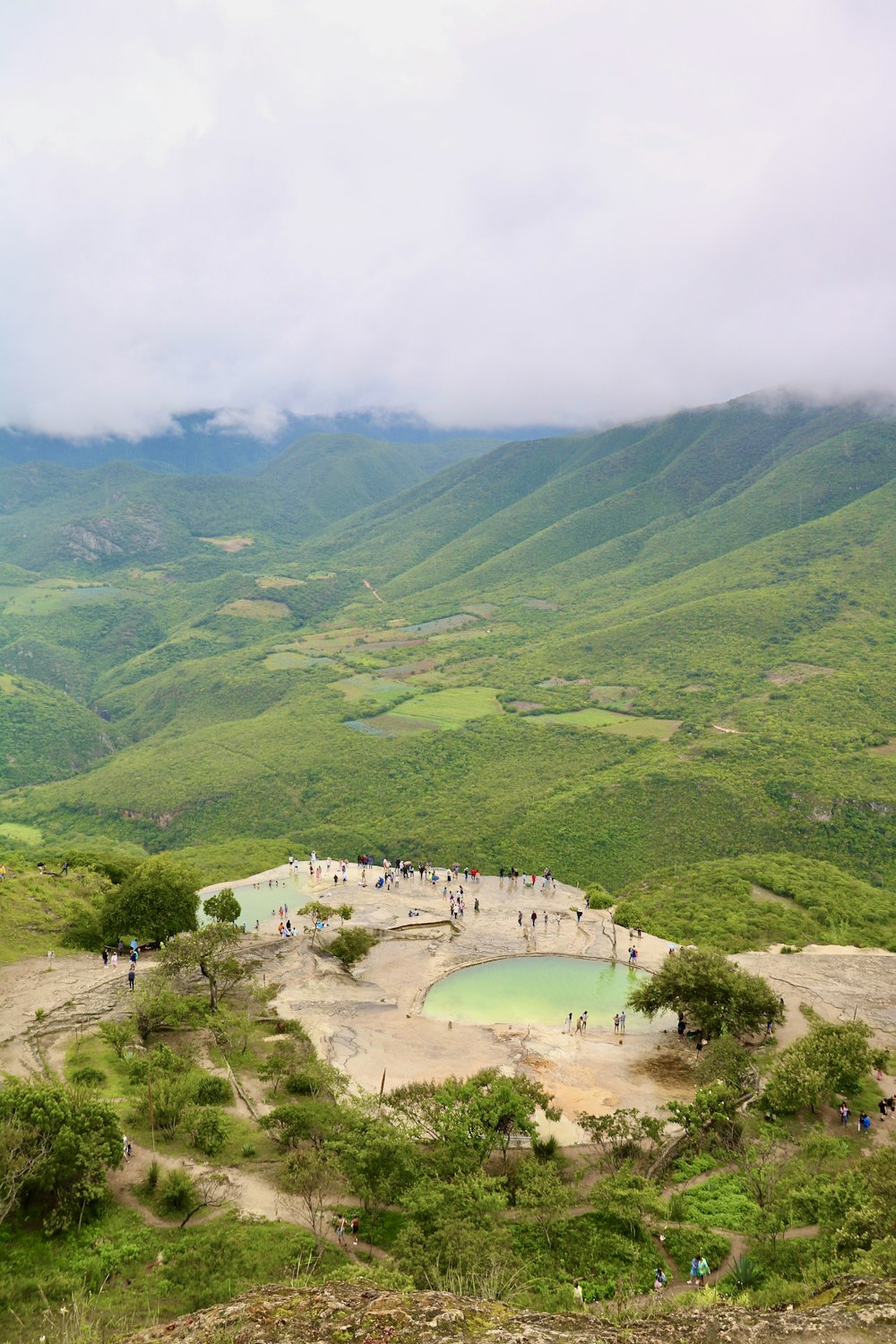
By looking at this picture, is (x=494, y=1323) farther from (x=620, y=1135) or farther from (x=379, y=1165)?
(x=620, y=1135)

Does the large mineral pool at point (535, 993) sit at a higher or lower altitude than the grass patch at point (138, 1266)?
lower

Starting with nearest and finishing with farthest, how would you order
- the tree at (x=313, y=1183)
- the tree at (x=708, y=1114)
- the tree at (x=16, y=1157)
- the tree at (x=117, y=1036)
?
the tree at (x=16, y=1157), the tree at (x=313, y=1183), the tree at (x=708, y=1114), the tree at (x=117, y=1036)

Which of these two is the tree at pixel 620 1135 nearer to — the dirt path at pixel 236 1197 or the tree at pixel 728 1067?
the tree at pixel 728 1067

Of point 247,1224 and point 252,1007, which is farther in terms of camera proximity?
point 252,1007

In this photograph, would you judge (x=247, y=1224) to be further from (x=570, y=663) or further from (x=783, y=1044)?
(x=570, y=663)

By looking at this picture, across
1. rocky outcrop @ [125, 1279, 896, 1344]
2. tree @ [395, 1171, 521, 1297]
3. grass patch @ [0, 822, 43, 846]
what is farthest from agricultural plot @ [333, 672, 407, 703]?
rocky outcrop @ [125, 1279, 896, 1344]

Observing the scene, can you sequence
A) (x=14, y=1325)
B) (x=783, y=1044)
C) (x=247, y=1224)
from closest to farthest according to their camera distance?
1. (x=14, y=1325)
2. (x=247, y=1224)
3. (x=783, y=1044)

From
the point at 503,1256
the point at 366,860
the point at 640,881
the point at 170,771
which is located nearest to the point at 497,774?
the point at 640,881

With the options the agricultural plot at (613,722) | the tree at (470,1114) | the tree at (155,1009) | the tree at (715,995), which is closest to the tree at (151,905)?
the tree at (155,1009)
